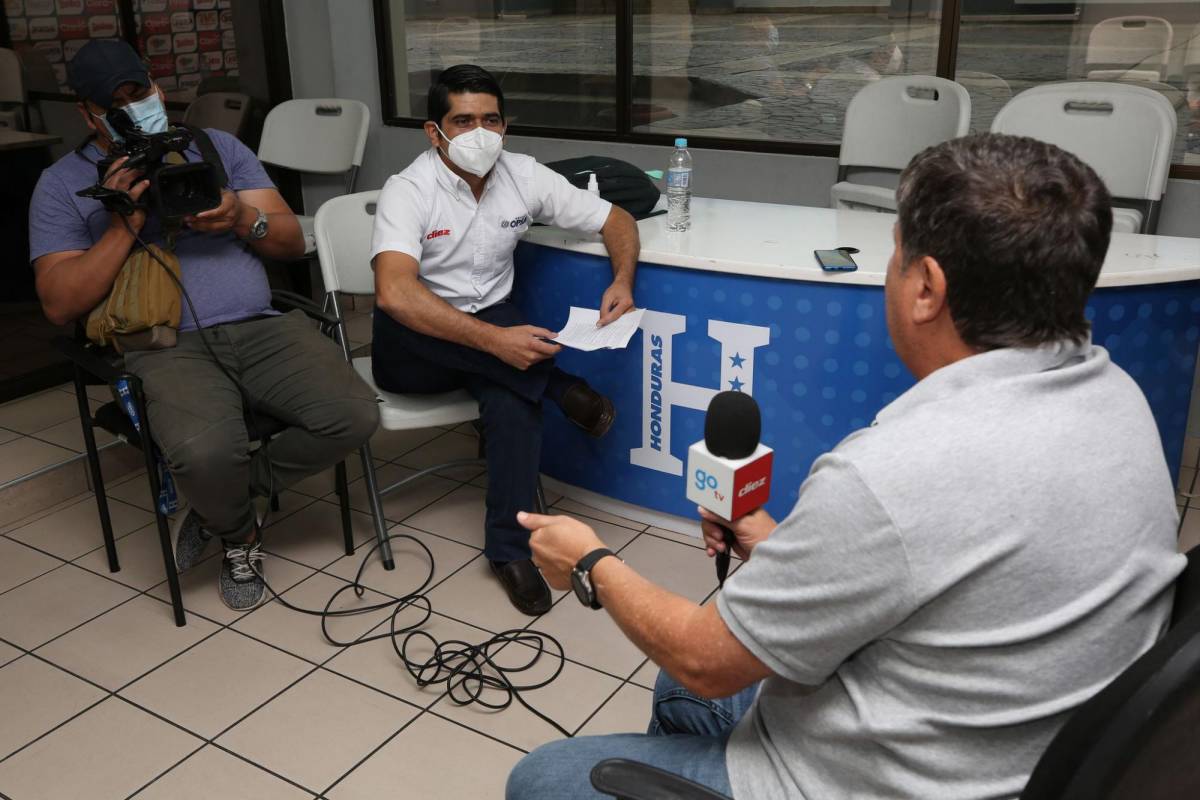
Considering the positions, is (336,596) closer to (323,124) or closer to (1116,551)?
(1116,551)

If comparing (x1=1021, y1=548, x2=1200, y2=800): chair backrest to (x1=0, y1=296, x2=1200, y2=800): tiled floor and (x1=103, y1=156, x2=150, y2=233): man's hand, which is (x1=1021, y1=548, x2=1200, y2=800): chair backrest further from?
(x1=103, y1=156, x2=150, y2=233): man's hand

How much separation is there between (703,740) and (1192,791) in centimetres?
→ 56

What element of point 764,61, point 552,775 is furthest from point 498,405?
point 764,61

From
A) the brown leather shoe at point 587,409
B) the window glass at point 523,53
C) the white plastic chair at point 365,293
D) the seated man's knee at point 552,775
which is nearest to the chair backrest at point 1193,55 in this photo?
the window glass at point 523,53

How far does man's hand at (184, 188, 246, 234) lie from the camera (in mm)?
2459

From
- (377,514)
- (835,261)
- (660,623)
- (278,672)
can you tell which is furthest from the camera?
(377,514)

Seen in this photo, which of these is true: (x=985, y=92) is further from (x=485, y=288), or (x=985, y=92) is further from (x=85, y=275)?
(x=85, y=275)

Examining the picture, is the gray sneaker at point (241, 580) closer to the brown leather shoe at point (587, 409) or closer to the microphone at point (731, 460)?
the brown leather shoe at point (587, 409)

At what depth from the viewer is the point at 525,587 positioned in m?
2.49

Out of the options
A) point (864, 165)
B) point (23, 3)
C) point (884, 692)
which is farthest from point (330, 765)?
point (23, 3)

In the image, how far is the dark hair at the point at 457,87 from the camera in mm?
2525

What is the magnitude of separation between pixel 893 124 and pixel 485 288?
1725 mm

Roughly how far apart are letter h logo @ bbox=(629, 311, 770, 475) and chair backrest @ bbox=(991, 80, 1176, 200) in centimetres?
127

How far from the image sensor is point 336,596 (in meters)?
2.56
